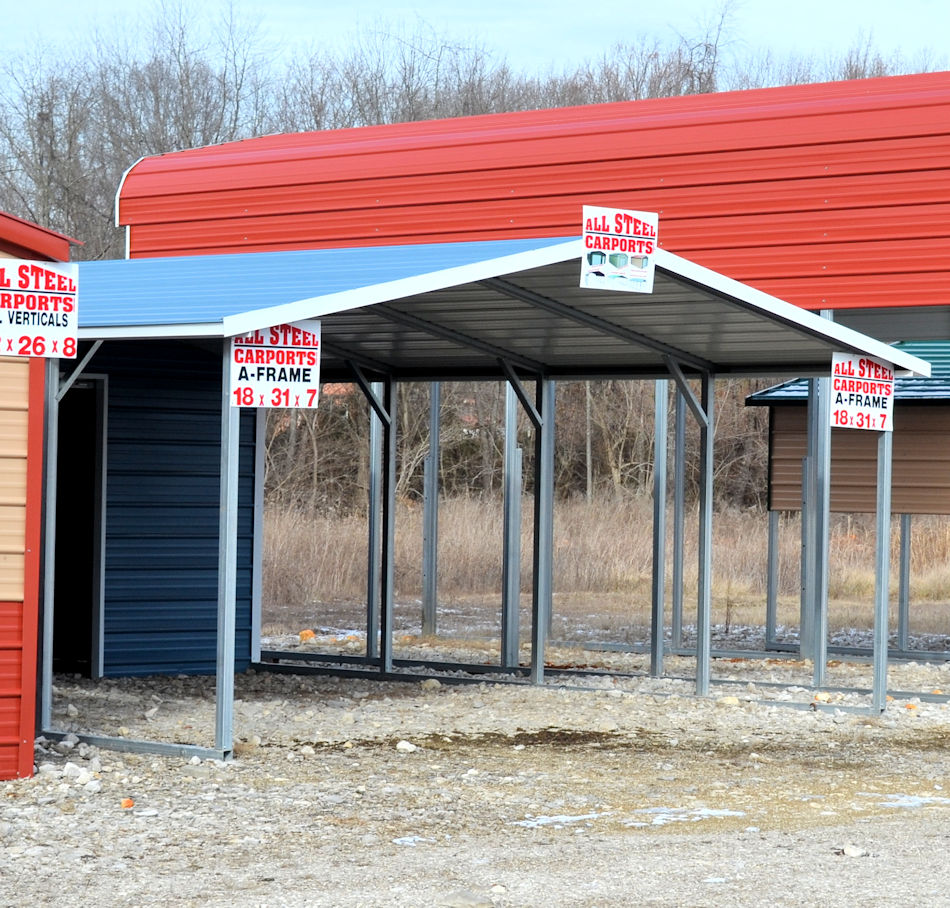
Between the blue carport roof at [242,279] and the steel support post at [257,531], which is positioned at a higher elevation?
the blue carport roof at [242,279]

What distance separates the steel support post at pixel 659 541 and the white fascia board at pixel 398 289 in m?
4.52

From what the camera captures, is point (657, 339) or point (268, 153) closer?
point (657, 339)

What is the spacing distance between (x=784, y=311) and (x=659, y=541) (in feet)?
11.0

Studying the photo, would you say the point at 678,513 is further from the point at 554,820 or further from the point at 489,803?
the point at 554,820

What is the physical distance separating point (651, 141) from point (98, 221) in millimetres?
22347

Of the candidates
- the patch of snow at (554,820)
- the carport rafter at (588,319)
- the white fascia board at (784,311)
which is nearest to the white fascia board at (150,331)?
the carport rafter at (588,319)

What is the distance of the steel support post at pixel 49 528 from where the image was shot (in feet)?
30.8

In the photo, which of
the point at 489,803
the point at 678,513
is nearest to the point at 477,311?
the point at 489,803

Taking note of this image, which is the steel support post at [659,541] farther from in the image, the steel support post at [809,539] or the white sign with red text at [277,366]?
the white sign with red text at [277,366]

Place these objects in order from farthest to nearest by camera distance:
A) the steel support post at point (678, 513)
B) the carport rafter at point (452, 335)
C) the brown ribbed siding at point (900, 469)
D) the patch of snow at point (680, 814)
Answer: the steel support post at point (678, 513) < the brown ribbed siding at point (900, 469) < the carport rafter at point (452, 335) < the patch of snow at point (680, 814)

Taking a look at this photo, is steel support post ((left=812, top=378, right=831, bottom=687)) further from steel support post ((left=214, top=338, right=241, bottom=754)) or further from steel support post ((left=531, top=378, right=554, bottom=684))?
steel support post ((left=214, top=338, right=241, bottom=754))

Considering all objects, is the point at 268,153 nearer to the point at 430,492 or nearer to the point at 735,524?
the point at 430,492

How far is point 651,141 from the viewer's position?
48.4 feet

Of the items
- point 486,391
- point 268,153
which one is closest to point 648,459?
point 486,391
